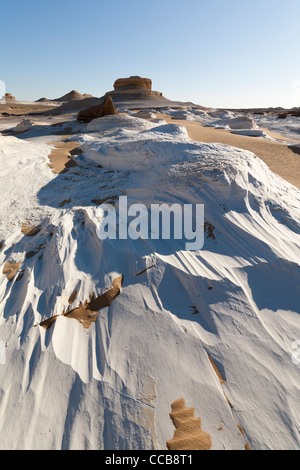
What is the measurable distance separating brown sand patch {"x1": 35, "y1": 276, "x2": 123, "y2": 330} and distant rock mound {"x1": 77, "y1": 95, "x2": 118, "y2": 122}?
1048 cm

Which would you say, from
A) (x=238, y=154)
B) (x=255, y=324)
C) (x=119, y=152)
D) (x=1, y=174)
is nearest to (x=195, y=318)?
(x=255, y=324)

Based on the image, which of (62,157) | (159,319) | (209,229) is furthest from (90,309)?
(62,157)

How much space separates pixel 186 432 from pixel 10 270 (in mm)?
2109

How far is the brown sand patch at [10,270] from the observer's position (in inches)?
91.4

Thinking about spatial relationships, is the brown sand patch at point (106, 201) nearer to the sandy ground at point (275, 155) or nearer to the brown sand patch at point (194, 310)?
the brown sand patch at point (194, 310)

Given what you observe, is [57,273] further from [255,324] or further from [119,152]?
[119,152]

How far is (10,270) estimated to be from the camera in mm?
2387

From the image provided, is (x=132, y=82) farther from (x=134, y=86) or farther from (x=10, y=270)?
(x=10, y=270)

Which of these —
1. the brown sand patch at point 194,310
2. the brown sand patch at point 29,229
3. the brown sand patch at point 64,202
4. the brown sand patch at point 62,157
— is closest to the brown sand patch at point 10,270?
the brown sand patch at point 29,229

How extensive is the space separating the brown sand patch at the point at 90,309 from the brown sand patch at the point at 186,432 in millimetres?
885

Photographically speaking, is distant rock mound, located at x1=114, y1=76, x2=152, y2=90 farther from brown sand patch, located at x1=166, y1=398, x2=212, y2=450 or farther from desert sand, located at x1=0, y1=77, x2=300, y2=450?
brown sand patch, located at x1=166, y1=398, x2=212, y2=450

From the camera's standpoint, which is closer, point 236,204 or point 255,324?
point 255,324

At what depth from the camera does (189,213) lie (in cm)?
277
